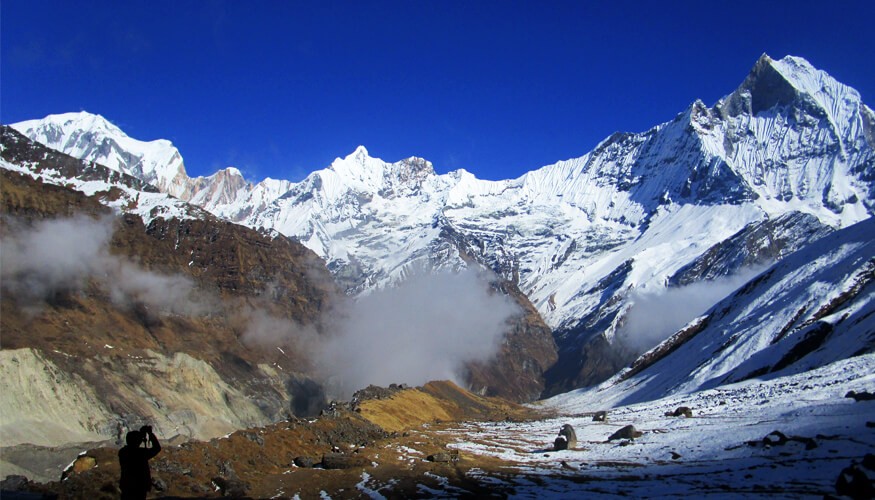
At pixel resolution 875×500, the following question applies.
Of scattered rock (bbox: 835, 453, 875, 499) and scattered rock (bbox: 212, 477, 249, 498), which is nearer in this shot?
scattered rock (bbox: 835, 453, 875, 499)

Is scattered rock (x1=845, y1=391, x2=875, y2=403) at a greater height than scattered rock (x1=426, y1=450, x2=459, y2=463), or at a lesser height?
lesser

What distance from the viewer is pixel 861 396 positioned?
4341cm

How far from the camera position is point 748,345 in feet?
386

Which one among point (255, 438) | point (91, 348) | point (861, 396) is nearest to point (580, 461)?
point (861, 396)

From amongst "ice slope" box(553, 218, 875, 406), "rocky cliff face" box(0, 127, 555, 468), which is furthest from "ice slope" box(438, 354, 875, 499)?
"rocky cliff face" box(0, 127, 555, 468)

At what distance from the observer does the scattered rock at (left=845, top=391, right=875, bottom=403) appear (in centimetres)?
4264

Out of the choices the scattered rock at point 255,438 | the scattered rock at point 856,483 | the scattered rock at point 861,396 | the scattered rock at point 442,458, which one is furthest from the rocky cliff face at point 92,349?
the scattered rock at point 856,483

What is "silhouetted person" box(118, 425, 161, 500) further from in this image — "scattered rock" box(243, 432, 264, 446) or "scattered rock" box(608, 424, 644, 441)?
"scattered rock" box(608, 424, 644, 441)

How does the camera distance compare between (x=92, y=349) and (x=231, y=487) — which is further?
(x=92, y=349)

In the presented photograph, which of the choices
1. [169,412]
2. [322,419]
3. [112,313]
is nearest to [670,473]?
[322,419]

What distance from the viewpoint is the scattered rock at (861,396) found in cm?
4264

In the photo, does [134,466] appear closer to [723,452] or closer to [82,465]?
[82,465]

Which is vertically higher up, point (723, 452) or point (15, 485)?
point (15, 485)

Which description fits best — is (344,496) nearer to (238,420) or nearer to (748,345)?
(748,345)
